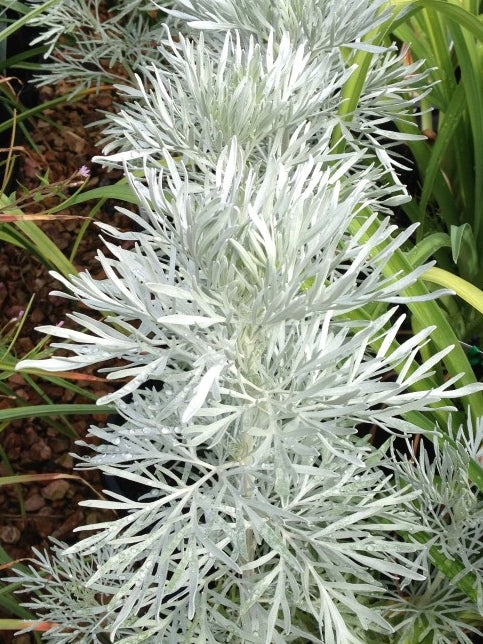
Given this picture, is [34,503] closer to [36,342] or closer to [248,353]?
[36,342]

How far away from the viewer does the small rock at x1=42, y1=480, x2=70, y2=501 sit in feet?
3.63

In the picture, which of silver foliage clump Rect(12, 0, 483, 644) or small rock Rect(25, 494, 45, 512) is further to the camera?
small rock Rect(25, 494, 45, 512)

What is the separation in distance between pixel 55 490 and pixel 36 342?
0.98 ft

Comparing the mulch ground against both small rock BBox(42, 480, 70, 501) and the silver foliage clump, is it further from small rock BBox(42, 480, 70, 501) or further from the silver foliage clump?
the silver foliage clump

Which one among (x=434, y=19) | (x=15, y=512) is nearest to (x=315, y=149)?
(x=434, y=19)

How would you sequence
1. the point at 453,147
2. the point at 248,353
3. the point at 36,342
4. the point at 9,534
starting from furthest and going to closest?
the point at 36,342, the point at 453,147, the point at 9,534, the point at 248,353

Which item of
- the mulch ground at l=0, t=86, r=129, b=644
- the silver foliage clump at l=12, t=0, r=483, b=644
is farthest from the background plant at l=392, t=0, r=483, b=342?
the mulch ground at l=0, t=86, r=129, b=644

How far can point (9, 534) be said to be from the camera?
1.04 meters

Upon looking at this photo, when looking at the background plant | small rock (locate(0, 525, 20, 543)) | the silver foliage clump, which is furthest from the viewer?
small rock (locate(0, 525, 20, 543))

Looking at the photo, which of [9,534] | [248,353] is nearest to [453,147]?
[248,353]

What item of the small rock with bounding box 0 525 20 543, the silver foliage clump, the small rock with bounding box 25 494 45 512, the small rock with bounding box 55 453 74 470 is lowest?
the small rock with bounding box 0 525 20 543

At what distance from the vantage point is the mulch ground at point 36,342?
1.06m

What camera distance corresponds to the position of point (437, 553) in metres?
0.65

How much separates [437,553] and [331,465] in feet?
0.56
